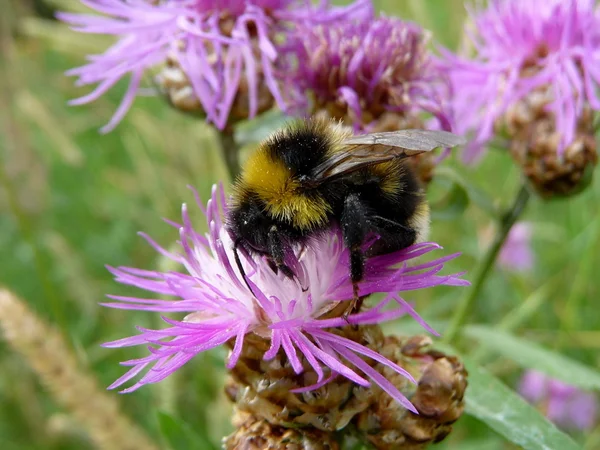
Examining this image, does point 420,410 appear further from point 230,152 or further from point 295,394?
point 230,152

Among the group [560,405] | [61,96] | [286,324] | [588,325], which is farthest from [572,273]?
[61,96]

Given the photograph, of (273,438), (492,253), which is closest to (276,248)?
(273,438)

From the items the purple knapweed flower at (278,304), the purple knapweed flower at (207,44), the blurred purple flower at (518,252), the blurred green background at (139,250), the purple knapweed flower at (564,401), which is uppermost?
the purple knapweed flower at (207,44)

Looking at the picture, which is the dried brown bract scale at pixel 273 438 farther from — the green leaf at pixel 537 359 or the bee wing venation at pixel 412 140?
the green leaf at pixel 537 359

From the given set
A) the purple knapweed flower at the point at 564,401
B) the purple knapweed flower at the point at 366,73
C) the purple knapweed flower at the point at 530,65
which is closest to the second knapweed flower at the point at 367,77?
the purple knapweed flower at the point at 366,73

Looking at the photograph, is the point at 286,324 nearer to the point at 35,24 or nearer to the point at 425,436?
the point at 425,436

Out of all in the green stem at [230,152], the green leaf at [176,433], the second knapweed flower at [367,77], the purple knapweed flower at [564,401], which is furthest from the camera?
the purple knapweed flower at [564,401]

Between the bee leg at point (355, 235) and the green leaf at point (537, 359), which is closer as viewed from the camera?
the bee leg at point (355, 235)

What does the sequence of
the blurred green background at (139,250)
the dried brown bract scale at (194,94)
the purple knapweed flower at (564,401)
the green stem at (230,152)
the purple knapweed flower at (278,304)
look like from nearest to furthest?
the purple knapweed flower at (278,304) < the dried brown bract scale at (194,94) < the green stem at (230,152) < the blurred green background at (139,250) < the purple knapweed flower at (564,401)
